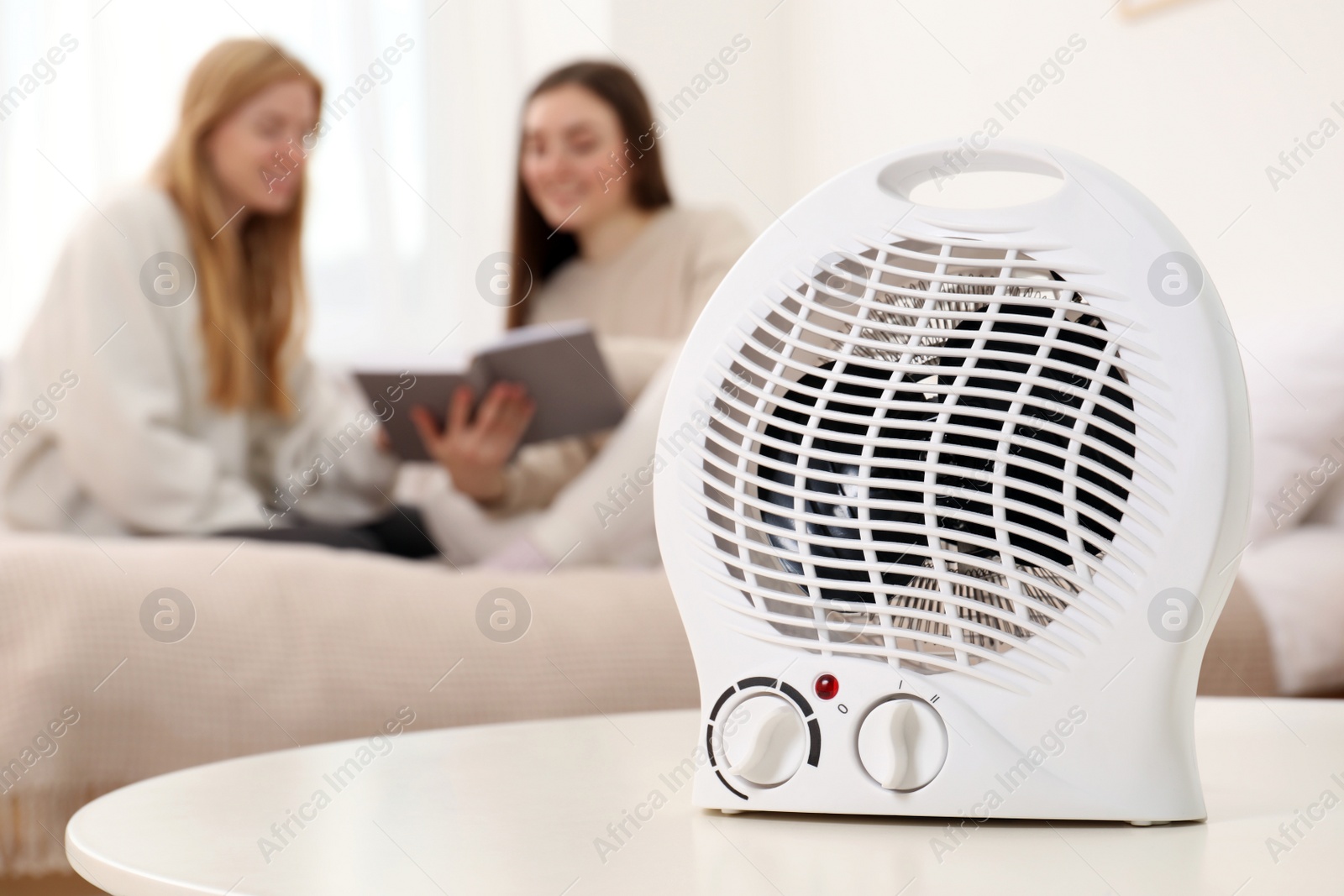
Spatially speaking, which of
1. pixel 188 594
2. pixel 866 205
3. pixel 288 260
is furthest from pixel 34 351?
pixel 866 205

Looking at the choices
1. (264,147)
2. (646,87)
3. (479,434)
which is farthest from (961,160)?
(646,87)

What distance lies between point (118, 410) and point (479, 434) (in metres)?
0.48

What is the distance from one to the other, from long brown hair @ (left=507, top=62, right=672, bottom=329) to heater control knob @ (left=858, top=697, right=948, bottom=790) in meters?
1.81

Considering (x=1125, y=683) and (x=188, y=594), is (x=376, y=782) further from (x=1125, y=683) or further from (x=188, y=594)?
(x=188, y=594)

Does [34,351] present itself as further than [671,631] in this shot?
Yes

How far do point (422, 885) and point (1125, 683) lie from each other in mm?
265

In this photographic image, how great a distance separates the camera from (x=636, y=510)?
1510 millimetres

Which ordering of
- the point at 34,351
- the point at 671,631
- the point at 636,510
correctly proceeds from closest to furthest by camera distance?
1. the point at 671,631
2. the point at 636,510
3. the point at 34,351

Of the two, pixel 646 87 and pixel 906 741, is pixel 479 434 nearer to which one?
pixel 906 741

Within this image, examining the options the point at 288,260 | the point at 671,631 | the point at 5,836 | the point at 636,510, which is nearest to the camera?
the point at 5,836

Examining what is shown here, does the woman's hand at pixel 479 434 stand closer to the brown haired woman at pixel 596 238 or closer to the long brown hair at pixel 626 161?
the brown haired woman at pixel 596 238

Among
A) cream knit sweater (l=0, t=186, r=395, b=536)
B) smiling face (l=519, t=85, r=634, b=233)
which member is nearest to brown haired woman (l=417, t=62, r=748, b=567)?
smiling face (l=519, t=85, r=634, b=233)

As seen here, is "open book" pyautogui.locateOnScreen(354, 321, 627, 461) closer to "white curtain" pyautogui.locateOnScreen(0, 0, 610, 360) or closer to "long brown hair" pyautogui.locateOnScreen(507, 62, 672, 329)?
"long brown hair" pyautogui.locateOnScreen(507, 62, 672, 329)

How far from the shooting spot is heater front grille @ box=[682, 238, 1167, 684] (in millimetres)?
438
